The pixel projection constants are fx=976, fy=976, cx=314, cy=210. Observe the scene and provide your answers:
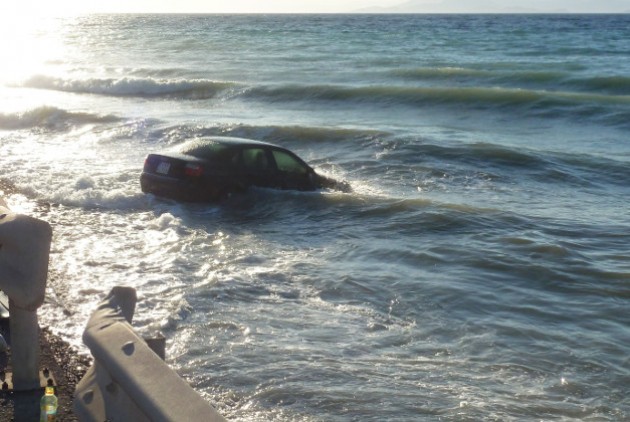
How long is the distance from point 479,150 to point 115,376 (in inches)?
693

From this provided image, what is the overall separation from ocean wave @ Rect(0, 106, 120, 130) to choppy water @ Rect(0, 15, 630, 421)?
0.11 m

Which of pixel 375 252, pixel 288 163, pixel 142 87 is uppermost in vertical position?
pixel 288 163

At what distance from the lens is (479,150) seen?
20.8m

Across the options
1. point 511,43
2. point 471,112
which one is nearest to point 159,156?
point 471,112

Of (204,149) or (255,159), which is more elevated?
(204,149)

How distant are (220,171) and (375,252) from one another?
385cm

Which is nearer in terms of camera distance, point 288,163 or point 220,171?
point 220,171

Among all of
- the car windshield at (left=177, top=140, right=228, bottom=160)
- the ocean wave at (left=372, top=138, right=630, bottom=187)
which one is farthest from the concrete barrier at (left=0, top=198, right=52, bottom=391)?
the ocean wave at (left=372, top=138, right=630, bottom=187)

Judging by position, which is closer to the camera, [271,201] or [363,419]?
[363,419]

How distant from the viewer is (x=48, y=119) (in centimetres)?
2659

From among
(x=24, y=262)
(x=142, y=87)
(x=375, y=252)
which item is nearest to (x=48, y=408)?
(x=24, y=262)

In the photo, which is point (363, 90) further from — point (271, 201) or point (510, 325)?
point (510, 325)

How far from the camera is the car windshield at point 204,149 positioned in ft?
49.8

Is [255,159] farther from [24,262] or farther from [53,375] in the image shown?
[24,262]
